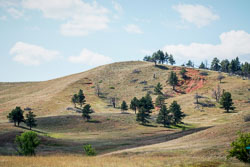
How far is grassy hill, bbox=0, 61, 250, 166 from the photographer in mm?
32062

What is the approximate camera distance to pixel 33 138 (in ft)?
103

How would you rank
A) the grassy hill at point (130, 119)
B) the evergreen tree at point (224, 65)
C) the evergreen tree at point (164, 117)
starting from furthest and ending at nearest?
1. the evergreen tree at point (224, 65)
2. the evergreen tree at point (164, 117)
3. the grassy hill at point (130, 119)

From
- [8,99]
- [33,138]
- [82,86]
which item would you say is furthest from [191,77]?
[33,138]

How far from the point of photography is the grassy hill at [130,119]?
105 feet

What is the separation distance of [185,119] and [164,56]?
98.9 metres

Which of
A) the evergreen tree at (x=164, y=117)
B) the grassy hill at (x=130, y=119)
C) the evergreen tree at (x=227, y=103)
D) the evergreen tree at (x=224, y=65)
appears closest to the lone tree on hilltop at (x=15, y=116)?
the grassy hill at (x=130, y=119)

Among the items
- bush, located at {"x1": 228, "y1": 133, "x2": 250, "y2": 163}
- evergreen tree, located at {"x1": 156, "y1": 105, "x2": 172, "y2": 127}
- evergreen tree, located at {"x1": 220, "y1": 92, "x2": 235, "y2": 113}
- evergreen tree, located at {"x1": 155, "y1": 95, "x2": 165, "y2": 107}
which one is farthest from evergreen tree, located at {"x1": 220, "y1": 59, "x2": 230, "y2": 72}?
bush, located at {"x1": 228, "y1": 133, "x2": 250, "y2": 163}

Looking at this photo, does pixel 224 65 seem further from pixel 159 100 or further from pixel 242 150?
pixel 242 150

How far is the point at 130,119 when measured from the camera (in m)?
95.4

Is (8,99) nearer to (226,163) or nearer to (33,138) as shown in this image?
(33,138)

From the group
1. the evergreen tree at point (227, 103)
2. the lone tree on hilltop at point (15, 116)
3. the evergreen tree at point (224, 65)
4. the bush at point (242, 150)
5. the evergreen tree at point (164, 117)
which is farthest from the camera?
the evergreen tree at point (224, 65)

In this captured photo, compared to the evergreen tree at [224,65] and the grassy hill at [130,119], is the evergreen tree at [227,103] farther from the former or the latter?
the evergreen tree at [224,65]

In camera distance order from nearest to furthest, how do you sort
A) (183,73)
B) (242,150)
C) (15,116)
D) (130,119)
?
(242,150), (15,116), (130,119), (183,73)

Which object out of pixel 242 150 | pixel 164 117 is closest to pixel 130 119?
pixel 164 117
